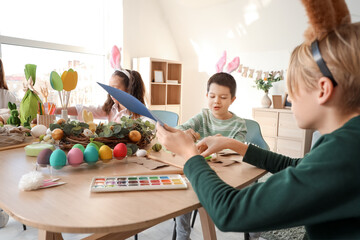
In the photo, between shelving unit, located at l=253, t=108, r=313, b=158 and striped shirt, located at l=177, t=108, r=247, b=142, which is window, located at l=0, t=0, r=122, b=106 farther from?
shelving unit, located at l=253, t=108, r=313, b=158

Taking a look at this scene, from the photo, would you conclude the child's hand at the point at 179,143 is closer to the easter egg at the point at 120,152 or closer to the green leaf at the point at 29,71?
the easter egg at the point at 120,152

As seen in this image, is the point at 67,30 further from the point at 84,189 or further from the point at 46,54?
the point at 84,189

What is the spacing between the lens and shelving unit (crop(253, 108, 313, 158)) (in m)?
3.73

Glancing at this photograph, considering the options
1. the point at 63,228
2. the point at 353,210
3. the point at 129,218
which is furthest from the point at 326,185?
the point at 63,228

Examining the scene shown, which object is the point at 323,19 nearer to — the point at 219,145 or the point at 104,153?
the point at 219,145

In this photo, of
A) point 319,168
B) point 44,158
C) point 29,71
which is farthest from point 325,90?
point 29,71

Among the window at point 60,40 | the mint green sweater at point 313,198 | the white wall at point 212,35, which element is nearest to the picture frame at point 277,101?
the white wall at point 212,35

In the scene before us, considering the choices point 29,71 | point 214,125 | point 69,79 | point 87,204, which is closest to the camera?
point 87,204

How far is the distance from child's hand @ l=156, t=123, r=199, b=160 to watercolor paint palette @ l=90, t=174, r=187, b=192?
87mm

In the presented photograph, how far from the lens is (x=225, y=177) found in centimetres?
90

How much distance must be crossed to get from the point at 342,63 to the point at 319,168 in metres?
0.22

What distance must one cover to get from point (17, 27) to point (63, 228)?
3.77 m

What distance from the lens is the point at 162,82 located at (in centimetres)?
461

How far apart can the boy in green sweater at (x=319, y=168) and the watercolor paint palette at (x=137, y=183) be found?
0.16 meters
